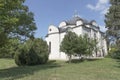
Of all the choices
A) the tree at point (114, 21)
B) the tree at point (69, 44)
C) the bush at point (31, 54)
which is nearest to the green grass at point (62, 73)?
the tree at point (114, 21)

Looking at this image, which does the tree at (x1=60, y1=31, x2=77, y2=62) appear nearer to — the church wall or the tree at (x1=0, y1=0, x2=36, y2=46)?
the tree at (x1=0, y1=0, x2=36, y2=46)

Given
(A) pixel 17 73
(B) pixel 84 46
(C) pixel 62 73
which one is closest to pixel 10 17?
(A) pixel 17 73

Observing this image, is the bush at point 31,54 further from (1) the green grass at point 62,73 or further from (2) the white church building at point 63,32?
(2) the white church building at point 63,32

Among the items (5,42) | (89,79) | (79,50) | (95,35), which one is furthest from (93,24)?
(89,79)

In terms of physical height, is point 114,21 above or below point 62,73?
above

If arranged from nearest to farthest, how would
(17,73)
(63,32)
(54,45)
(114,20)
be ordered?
(17,73), (114,20), (63,32), (54,45)

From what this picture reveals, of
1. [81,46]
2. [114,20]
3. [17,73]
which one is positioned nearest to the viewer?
[17,73]

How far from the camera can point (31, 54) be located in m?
34.2

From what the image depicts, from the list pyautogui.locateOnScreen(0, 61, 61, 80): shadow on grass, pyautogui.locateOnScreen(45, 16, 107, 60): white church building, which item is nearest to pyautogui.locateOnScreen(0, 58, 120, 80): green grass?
pyautogui.locateOnScreen(0, 61, 61, 80): shadow on grass

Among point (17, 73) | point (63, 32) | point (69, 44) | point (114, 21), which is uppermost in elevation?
point (63, 32)

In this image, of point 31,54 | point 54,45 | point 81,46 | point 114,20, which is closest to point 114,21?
point 114,20

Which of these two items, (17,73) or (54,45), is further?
(54,45)

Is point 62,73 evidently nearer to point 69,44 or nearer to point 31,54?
point 31,54

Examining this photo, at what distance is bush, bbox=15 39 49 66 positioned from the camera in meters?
33.9
